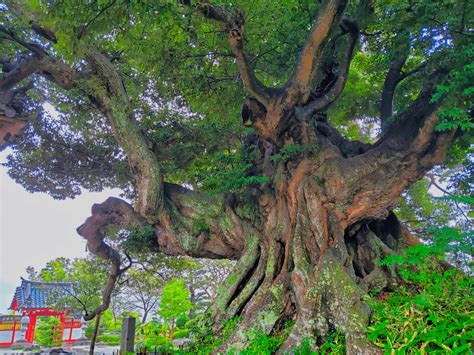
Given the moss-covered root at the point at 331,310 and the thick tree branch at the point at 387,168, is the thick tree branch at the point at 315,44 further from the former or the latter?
the moss-covered root at the point at 331,310

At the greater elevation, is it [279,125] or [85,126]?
[85,126]

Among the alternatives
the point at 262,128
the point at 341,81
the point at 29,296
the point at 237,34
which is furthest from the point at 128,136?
the point at 29,296

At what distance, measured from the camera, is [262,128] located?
19.3ft

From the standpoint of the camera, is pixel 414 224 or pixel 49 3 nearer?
pixel 49 3

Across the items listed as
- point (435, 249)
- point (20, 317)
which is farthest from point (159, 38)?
point (20, 317)

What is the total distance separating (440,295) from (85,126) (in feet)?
25.8

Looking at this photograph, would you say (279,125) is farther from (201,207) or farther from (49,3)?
(49,3)

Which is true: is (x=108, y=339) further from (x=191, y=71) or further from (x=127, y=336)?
(x=191, y=71)

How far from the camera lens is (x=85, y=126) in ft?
26.4

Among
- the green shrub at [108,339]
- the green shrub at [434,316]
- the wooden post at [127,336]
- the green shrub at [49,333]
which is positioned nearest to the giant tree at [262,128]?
the green shrub at [434,316]

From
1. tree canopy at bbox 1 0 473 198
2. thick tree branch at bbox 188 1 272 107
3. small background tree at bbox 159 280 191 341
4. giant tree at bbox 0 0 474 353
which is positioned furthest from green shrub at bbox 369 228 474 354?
small background tree at bbox 159 280 191 341

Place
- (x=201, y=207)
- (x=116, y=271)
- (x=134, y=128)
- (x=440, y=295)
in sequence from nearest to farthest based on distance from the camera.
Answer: (x=440, y=295) < (x=134, y=128) < (x=201, y=207) < (x=116, y=271)

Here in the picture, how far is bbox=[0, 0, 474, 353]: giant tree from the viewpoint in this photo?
4.50 metres

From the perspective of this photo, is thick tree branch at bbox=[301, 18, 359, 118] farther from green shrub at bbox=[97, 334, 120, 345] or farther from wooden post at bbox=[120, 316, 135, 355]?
green shrub at bbox=[97, 334, 120, 345]
